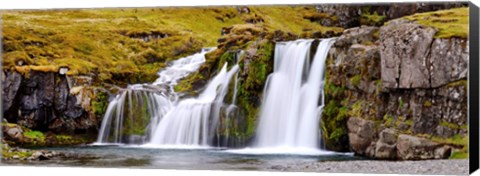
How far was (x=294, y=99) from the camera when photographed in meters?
19.7

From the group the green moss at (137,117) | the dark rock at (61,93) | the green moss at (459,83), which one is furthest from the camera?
the dark rock at (61,93)

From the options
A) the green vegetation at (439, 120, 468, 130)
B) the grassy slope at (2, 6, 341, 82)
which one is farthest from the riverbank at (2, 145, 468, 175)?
the grassy slope at (2, 6, 341, 82)

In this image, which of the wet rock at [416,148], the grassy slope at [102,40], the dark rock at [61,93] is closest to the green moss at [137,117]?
the grassy slope at [102,40]

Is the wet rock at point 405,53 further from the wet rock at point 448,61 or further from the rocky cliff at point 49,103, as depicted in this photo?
the rocky cliff at point 49,103

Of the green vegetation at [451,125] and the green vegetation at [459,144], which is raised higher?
the green vegetation at [451,125]

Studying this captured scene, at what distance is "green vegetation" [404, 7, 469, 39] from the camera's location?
673 inches

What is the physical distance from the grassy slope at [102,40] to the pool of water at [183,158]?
76.1 inches

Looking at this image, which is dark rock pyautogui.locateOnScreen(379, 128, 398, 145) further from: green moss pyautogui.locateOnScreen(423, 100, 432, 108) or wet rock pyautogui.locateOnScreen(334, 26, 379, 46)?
wet rock pyautogui.locateOnScreen(334, 26, 379, 46)

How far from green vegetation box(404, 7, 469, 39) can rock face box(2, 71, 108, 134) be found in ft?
24.7

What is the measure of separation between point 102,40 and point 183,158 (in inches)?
142

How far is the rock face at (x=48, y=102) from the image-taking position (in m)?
21.2

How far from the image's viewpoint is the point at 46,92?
22.0 metres

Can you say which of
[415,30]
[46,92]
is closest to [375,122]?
[415,30]

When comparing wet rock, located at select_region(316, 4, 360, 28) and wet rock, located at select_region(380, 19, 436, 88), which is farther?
wet rock, located at select_region(316, 4, 360, 28)
